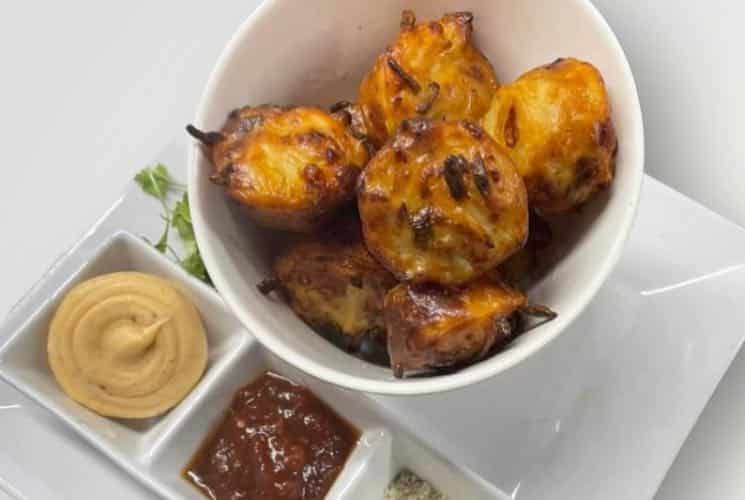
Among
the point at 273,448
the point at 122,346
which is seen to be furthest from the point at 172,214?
the point at 273,448

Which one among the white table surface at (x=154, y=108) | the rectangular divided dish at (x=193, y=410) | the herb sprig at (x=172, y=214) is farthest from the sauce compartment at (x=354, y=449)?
the white table surface at (x=154, y=108)

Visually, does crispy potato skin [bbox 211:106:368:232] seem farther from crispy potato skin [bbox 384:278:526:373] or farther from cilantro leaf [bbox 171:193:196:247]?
cilantro leaf [bbox 171:193:196:247]

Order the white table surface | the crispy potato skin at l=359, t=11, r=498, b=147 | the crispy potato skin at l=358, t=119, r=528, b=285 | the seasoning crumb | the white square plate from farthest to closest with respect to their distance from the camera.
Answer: the white table surface
the seasoning crumb
the white square plate
the crispy potato skin at l=359, t=11, r=498, b=147
the crispy potato skin at l=358, t=119, r=528, b=285

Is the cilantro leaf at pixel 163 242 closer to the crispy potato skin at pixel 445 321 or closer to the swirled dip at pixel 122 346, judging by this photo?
the swirled dip at pixel 122 346

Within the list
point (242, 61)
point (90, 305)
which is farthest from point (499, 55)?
point (90, 305)

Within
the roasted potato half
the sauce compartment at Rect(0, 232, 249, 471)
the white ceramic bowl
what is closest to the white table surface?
the sauce compartment at Rect(0, 232, 249, 471)

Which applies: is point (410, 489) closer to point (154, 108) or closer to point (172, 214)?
point (172, 214)

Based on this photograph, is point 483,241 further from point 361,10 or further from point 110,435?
point 110,435
